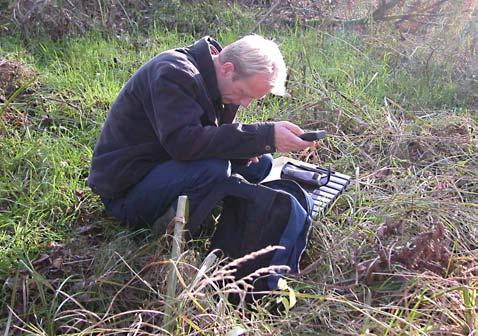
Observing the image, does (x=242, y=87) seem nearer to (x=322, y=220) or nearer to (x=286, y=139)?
(x=286, y=139)

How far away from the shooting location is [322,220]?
2809 millimetres

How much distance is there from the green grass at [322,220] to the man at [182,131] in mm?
229

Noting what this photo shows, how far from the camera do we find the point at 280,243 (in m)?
2.44

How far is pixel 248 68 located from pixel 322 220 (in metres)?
0.80

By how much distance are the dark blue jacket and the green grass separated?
13.1 inches

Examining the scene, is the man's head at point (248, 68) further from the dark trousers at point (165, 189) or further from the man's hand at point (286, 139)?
the dark trousers at point (165, 189)

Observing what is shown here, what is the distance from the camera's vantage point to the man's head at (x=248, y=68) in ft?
8.38

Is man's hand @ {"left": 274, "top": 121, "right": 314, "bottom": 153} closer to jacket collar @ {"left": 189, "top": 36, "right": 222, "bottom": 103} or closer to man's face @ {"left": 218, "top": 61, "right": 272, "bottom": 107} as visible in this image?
man's face @ {"left": 218, "top": 61, "right": 272, "bottom": 107}

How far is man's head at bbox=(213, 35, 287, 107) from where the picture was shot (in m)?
2.55

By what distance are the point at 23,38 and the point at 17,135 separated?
178 cm

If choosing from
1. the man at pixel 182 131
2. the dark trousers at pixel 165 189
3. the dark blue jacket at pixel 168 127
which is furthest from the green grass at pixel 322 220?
the dark blue jacket at pixel 168 127

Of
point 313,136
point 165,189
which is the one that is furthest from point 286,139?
point 165,189

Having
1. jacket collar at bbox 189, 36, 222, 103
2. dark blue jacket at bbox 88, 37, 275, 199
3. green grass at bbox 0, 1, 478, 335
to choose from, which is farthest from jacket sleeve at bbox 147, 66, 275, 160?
green grass at bbox 0, 1, 478, 335

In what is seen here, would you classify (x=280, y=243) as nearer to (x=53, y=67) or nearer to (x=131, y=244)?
(x=131, y=244)
